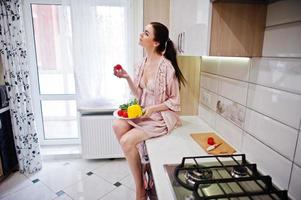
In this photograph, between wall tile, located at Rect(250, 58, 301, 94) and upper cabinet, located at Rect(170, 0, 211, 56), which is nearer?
wall tile, located at Rect(250, 58, 301, 94)

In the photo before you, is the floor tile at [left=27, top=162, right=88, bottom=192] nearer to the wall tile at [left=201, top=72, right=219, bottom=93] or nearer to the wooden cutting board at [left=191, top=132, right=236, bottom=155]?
the wooden cutting board at [left=191, top=132, right=236, bottom=155]

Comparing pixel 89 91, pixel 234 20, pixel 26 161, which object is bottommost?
pixel 26 161

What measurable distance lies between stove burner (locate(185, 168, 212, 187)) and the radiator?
1435mm

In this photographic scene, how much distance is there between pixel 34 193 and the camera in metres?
1.78

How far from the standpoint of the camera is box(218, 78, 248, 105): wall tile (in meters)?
1.05

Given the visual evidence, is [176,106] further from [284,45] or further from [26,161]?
[26,161]

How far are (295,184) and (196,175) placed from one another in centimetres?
36

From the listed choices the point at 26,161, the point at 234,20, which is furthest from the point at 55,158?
the point at 234,20

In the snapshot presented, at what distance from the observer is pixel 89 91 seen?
2035 millimetres

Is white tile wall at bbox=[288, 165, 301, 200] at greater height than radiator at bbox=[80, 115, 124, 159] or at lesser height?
greater

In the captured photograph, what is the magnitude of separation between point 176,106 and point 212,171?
53 cm

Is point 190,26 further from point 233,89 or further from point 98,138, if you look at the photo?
point 98,138

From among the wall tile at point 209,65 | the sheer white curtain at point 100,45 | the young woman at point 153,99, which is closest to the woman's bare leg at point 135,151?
the young woman at point 153,99

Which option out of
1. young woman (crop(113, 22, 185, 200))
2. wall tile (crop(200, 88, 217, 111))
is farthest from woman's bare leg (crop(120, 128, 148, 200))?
wall tile (crop(200, 88, 217, 111))
